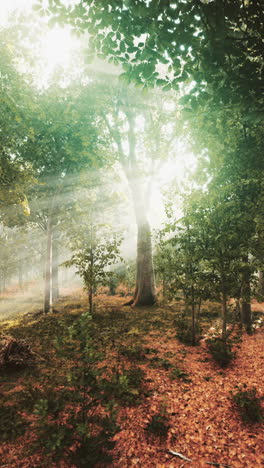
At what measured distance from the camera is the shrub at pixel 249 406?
11.7 ft

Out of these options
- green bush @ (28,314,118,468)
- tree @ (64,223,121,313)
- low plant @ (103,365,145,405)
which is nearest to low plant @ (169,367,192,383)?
low plant @ (103,365,145,405)

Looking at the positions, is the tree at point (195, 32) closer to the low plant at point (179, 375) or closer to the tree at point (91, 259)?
the low plant at point (179, 375)

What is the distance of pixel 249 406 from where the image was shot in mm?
3697

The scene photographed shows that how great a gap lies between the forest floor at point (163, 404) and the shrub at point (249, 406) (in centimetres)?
9

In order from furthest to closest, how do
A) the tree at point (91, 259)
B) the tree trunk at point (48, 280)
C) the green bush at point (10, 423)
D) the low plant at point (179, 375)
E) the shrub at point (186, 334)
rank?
the tree trunk at point (48, 280) < the tree at point (91, 259) < the shrub at point (186, 334) < the low plant at point (179, 375) < the green bush at point (10, 423)

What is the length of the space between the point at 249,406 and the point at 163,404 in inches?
57.7

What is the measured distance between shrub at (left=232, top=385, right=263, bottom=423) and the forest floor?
9 centimetres

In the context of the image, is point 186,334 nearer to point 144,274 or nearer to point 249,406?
point 249,406

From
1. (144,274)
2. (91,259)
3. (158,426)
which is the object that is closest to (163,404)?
(158,426)

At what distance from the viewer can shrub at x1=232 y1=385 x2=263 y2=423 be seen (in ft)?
11.7

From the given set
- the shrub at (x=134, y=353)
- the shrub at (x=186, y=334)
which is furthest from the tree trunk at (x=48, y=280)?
the shrub at (x=186, y=334)

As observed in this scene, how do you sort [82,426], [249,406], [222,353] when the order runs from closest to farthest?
1. [82,426]
2. [249,406]
3. [222,353]

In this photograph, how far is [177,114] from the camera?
12.5 metres

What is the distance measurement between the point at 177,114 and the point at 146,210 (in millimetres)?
5802
